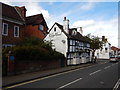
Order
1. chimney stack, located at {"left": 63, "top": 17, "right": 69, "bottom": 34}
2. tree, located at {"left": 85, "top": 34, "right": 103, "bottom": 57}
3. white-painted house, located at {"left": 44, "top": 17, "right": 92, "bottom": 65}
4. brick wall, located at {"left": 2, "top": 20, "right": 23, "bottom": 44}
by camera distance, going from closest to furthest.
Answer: brick wall, located at {"left": 2, "top": 20, "right": 23, "bottom": 44} < white-painted house, located at {"left": 44, "top": 17, "right": 92, "bottom": 65} < chimney stack, located at {"left": 63, "top": 17, "right": 69, "bottom": 34} < tree, located at {"left": 85, "top": 34, "right": 103, "bottom": 57}

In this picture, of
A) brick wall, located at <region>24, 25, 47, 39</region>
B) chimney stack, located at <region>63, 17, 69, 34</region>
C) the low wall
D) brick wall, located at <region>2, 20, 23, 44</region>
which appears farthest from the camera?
brick wall, located at <region>24, 25, 47, 39</region>

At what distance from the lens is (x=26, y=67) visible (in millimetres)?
14984

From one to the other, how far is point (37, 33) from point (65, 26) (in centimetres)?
659

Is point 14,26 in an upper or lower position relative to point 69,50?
upper

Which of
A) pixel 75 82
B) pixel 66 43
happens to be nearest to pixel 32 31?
pixel 66 43

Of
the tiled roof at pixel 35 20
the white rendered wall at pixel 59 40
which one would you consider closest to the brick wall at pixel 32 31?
the tiled roof at pixel 35 20

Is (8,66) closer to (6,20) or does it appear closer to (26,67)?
(26,67)

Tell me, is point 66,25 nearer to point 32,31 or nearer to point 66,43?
point 66,43

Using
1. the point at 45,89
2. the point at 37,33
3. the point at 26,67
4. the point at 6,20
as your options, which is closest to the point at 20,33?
the point at 6,20

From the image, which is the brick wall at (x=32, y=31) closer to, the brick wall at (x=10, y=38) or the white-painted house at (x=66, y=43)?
the white-painted house at (x=66, y=43)

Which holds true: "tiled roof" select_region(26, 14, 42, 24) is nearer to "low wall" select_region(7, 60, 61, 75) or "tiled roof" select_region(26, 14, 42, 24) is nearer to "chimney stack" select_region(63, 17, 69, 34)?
"chimney stack" select_region(63, 17, 69, 34)

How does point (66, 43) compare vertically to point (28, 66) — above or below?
above

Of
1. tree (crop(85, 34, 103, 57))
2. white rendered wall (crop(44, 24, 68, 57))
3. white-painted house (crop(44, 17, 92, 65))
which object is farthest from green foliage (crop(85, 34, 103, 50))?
white rendered wall (crop(44, 24, 68, 57))

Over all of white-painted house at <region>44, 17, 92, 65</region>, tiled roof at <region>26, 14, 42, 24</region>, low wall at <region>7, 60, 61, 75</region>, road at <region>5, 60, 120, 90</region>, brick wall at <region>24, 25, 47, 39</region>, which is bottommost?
road at <region>5, 60, 120, 90</region>
